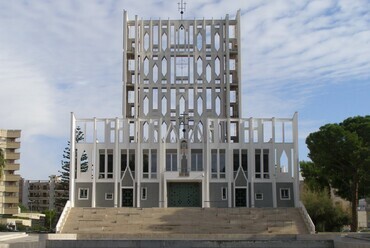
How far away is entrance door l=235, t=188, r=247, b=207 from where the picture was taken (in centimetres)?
4734

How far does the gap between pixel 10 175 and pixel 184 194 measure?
153ft

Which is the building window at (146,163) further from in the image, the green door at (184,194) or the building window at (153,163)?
the green door at (184,194)

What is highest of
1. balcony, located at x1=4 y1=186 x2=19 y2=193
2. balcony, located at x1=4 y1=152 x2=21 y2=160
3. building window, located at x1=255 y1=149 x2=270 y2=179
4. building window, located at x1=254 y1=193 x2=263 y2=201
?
balcony, located at x1=4 y1=152 x2=21 y2=160

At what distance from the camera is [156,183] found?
1869 inches

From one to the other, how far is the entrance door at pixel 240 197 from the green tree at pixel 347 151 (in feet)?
20.8

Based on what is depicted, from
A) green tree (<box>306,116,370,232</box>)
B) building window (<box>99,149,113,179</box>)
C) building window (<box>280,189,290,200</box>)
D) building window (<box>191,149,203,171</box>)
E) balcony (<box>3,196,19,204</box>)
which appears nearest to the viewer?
green tree (<box>306,116,370,232</box>)

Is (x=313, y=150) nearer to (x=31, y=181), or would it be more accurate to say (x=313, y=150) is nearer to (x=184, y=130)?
(x=184, y=130)

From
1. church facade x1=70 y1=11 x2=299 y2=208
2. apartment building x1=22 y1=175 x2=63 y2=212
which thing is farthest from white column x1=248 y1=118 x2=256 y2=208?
apartment building x1=22 y1=175 x2=63 y2=212

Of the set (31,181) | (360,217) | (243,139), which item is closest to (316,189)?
(243,139)

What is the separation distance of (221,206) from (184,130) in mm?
8900

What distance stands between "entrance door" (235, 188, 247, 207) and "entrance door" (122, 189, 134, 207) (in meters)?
7.61

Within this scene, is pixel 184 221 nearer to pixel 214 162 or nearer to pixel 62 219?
pixel 62 219

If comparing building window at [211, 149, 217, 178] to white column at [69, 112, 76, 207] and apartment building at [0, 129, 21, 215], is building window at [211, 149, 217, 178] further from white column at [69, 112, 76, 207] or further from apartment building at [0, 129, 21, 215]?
apartment building at [0, 129, 21, 215]

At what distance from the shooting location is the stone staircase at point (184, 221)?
130 feet
